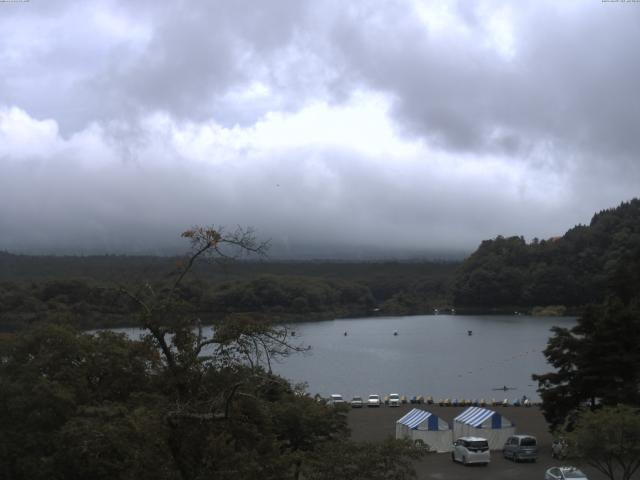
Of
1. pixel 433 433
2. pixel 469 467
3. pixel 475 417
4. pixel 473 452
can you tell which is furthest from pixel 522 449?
pixel 433 433

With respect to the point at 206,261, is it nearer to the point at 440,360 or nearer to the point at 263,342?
the point at 263,342

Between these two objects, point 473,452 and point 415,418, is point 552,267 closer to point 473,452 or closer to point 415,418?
point 415,418

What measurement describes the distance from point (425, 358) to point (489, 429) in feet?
146

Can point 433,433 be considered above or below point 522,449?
below

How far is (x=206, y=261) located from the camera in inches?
311

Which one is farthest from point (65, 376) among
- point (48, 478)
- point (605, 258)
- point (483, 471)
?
point (605, 258)

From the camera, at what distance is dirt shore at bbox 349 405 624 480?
907 inches

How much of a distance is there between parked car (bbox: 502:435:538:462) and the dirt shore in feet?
0.74

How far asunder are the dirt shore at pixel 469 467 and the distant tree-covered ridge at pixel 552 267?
77.5m

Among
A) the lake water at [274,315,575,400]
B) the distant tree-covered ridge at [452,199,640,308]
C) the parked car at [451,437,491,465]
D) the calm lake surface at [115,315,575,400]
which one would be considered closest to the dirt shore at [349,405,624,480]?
the parked car at [451,437,491,465]

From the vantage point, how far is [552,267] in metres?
120

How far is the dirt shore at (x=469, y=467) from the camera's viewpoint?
75.6 ft

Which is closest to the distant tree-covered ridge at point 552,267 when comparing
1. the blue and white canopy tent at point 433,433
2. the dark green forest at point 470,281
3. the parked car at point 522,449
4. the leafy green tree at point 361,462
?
the dark green forest at point 470,281

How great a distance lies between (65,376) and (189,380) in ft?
24.0
